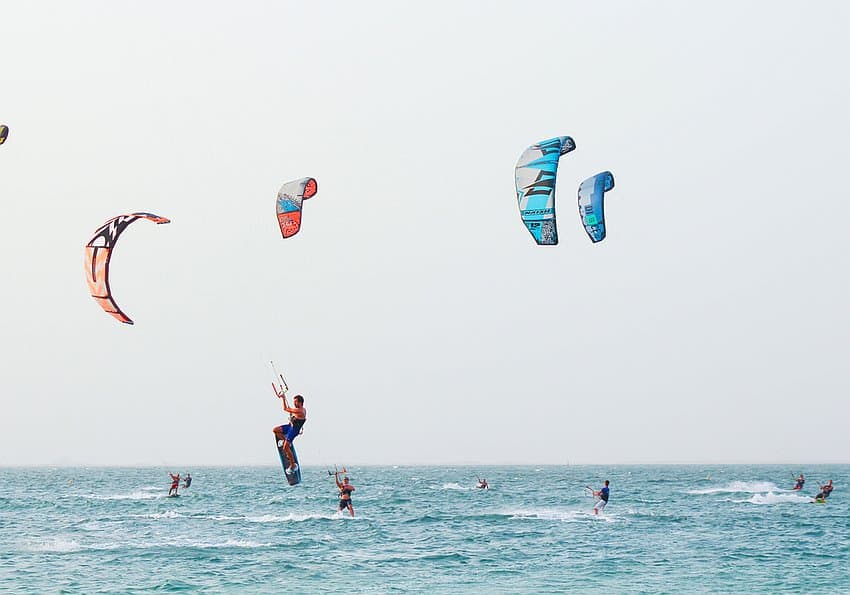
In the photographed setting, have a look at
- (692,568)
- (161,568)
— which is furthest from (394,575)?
(692,568)

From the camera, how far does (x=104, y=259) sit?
2000 centimetres

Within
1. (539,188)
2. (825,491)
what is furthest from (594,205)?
(825,491)

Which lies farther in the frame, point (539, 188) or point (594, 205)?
point (594, 205)

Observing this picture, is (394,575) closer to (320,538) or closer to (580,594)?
(580,594)

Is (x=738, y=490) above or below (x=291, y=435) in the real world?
below

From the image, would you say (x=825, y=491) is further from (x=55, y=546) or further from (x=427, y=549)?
(x=55, y=546)

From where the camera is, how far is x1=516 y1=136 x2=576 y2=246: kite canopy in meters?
22.5

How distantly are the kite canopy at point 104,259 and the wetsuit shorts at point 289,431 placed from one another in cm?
458

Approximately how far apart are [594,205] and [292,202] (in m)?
7.19

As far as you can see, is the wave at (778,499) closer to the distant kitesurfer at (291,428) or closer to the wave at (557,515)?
the wave at (557,515)

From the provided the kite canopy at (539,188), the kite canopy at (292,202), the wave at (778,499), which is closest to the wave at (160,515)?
the kite canopy at (292,202)

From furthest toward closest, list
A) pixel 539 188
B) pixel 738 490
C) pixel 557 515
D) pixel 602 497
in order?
pixel 738 490 < pixel 557 515 < pixel 602 497 < pixel 539 188

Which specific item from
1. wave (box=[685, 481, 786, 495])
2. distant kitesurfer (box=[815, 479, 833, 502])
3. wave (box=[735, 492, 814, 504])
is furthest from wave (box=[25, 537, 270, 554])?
wave (box=[685, 481, 786, 495])

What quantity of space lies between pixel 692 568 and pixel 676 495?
41671 millimetres
